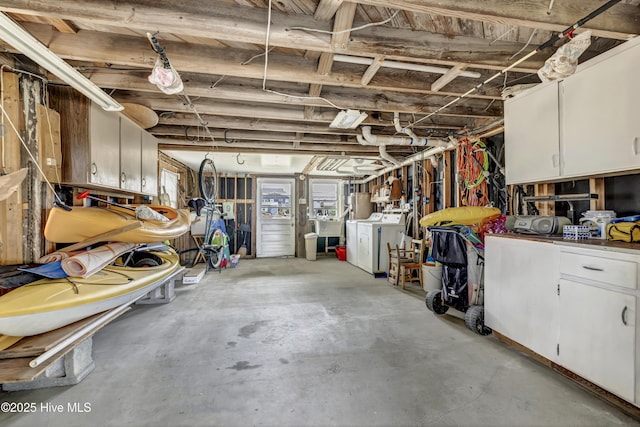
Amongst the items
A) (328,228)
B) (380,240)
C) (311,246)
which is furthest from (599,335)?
(328,228)

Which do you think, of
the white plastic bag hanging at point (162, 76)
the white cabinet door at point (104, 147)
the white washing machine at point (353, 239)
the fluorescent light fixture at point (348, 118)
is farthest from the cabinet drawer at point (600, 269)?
the white washing machine at point (353, 239)

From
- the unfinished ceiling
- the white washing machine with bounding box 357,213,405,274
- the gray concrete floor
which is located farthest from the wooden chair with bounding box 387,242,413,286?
the unfinished ceiling

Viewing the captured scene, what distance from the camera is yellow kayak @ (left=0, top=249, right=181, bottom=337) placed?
1.63 m

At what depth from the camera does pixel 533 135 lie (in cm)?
240

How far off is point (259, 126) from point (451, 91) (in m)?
2.22

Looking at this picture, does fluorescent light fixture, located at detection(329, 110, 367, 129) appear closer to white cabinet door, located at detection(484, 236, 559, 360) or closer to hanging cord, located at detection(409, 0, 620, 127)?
hanging cord, located at detection(409, 0, 620, 127)

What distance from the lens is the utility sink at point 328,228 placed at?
24.8 ft

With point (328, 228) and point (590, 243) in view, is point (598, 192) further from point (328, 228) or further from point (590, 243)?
point (328, 228)

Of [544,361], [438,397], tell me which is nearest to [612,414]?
[544,361]

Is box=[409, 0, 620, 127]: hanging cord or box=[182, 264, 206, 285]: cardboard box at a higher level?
box=[409, 0, 620, 127]: hanging cord

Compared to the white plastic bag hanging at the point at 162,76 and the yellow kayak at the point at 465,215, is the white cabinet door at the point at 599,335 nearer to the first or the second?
the yellow kayak at the point at 465,215

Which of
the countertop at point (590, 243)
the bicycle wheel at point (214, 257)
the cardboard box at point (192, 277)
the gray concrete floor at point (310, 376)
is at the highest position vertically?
the countertop at point (590, 243)

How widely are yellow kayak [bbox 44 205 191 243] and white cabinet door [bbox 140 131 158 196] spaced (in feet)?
2.29

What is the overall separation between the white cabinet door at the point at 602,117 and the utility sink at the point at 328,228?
5737 mm
